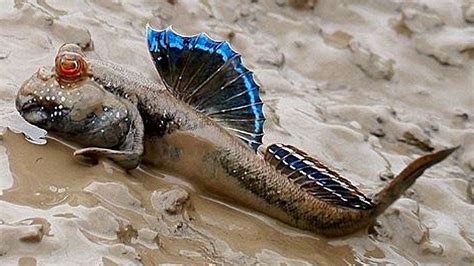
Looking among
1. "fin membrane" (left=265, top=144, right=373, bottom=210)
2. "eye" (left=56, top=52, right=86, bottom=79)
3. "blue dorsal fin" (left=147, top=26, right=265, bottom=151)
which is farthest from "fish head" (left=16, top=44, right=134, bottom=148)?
"fin membrane" (left=265, top=144, right=373, bottom=210)

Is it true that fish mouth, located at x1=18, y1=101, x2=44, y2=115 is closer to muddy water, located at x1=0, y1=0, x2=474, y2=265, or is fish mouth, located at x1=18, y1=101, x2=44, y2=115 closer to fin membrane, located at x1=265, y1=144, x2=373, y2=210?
muddy water, located at x1=0, y1=0, x2=474, y2=265

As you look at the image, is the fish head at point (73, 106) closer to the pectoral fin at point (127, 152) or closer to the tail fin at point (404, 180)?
the pectoral fin at point (127, 152)

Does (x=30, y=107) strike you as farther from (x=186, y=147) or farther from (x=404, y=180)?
(x=404, y=180)

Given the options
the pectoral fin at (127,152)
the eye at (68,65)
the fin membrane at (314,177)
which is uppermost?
the eye at (68,65)

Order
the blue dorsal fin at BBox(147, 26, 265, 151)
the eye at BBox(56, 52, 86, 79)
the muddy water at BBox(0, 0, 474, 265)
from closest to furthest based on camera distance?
1. the muddy water at BBox(0, 0, 474, 265)
2. the eye at BBox(56, 52, 86, 79)
3. the blue dorsal fin at BBox(147, 26, 265, 151)

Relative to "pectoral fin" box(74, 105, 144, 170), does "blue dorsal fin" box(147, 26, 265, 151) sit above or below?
above

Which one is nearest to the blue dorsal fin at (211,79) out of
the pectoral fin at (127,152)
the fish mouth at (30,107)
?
the pectoral fin at (127,152)

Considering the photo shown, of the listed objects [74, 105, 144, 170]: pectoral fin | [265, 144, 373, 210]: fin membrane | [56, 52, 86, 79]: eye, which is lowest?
[74, 105, 144, 170]: pectoral fin

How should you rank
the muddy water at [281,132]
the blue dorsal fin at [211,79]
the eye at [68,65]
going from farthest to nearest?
the blue dorsal fin at [211,79] < the eye at [68,65] < the muddy water at [281,132]
